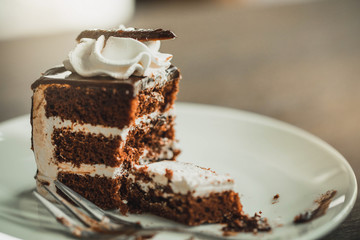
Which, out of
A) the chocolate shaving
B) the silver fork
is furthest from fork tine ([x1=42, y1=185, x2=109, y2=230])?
the chocolate shaving

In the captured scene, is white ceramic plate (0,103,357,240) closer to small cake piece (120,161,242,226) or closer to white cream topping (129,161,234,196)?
small cake piece (120,161,242,226)

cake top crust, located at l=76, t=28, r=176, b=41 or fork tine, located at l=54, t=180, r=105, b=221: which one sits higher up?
cake top crust, located at l=76, t=28, r=176, b=41

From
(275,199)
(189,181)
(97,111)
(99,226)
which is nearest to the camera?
(99,226)

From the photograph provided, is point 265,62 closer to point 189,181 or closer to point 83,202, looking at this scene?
point 189,181

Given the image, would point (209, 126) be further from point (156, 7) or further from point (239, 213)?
point (156, 7)

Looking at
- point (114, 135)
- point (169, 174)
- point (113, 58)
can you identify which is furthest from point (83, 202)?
point (113, 58)

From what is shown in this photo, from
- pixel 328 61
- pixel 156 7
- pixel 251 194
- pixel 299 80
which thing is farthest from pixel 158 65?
pixel 156 7
